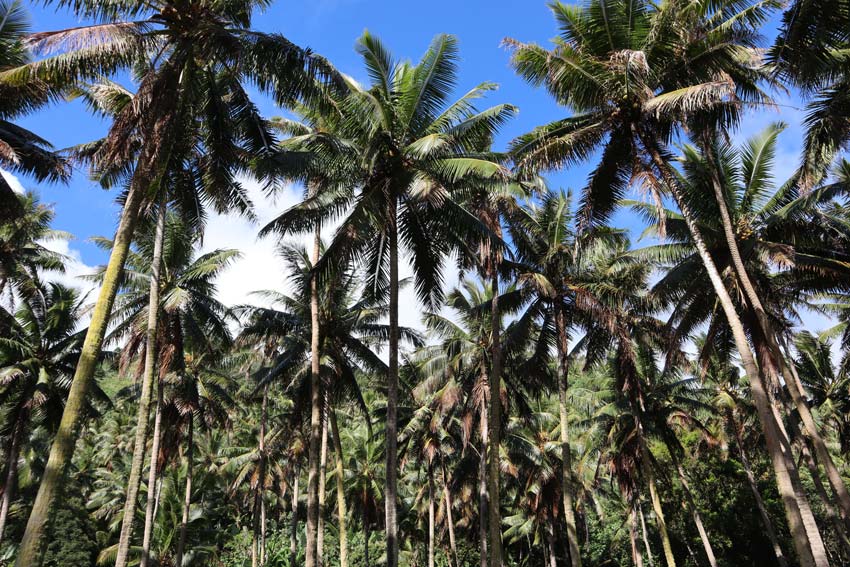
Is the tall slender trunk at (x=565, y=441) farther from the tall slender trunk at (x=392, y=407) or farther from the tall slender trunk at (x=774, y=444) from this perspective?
the tall slender trunk at (x=774, y=444)

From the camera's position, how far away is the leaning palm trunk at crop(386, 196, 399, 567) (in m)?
12.0

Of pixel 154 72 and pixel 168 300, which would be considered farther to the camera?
pixel 168 300

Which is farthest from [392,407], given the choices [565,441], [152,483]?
[152,483]

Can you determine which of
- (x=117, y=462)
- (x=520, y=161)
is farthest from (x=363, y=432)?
(x=520, y=161)

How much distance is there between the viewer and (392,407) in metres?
13.0

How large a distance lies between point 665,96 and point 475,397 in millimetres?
12957

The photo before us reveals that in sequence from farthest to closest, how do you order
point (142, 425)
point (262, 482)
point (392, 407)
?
point (262, 482) < point (392, 407) < point (142, 425)

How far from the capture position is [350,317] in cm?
2089

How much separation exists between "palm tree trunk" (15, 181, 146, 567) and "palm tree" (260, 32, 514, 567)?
201 inches

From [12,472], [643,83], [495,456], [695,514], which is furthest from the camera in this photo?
[695,514]

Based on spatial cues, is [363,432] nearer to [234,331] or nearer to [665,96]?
[234,331]

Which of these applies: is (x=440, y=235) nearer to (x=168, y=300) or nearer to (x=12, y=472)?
(x=168, y=300)

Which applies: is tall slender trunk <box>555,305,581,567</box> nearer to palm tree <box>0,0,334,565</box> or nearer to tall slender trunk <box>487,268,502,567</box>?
tall slender trunk <box>487,268,502,567</box>

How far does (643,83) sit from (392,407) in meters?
8.39
